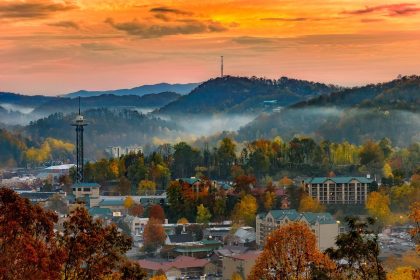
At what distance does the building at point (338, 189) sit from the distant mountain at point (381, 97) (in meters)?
27.5

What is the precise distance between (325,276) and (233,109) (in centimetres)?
10213

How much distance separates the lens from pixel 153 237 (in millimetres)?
32031

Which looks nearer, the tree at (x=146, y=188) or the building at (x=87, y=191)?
the building at (x=87, y=191)

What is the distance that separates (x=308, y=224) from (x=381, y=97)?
4368 cm

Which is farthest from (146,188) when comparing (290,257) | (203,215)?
(290,257)

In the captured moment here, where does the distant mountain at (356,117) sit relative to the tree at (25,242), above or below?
below

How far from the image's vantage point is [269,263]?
13453 mm

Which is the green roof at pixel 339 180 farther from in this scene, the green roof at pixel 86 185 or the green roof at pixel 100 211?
the green roof at pixel 86 185

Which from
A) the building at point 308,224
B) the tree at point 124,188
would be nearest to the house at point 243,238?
the building at point 308,224

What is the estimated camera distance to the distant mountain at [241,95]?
109 m

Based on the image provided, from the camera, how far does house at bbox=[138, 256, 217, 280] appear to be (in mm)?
27469

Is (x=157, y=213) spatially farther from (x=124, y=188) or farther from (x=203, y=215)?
(x=124, y=188)

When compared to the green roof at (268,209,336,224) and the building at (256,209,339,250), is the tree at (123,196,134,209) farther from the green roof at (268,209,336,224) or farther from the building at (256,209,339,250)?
the green roof at (268,209,336,224)

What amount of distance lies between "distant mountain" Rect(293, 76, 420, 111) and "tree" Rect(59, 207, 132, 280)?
55.5 m
